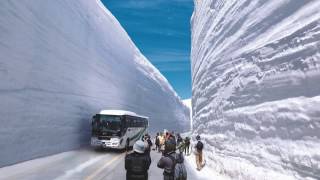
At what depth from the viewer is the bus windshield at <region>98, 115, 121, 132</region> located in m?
23.3

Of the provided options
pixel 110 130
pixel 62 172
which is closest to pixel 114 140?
pixel 110 130

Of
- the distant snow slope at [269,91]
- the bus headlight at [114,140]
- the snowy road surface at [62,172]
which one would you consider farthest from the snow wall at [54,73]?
the distant snow slope at [269,91]

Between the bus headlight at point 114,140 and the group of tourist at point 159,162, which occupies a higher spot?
the bus headlight at point 114,140

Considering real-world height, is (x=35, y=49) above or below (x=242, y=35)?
above

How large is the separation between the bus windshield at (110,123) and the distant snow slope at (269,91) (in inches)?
361

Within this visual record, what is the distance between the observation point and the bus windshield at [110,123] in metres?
23.3

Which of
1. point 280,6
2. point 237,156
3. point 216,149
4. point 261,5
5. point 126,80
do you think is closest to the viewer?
point 280,6

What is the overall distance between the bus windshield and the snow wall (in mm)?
2309

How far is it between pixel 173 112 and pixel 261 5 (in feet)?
200

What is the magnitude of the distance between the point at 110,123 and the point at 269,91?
15541 mm

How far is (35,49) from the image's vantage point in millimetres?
18188

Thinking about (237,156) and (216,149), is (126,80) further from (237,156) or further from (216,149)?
(237,156)

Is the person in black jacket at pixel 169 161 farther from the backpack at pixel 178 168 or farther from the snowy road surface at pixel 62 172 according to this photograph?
the snowy road surface at pixel 62 172

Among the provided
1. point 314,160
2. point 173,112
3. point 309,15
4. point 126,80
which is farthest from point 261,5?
point 173,112
